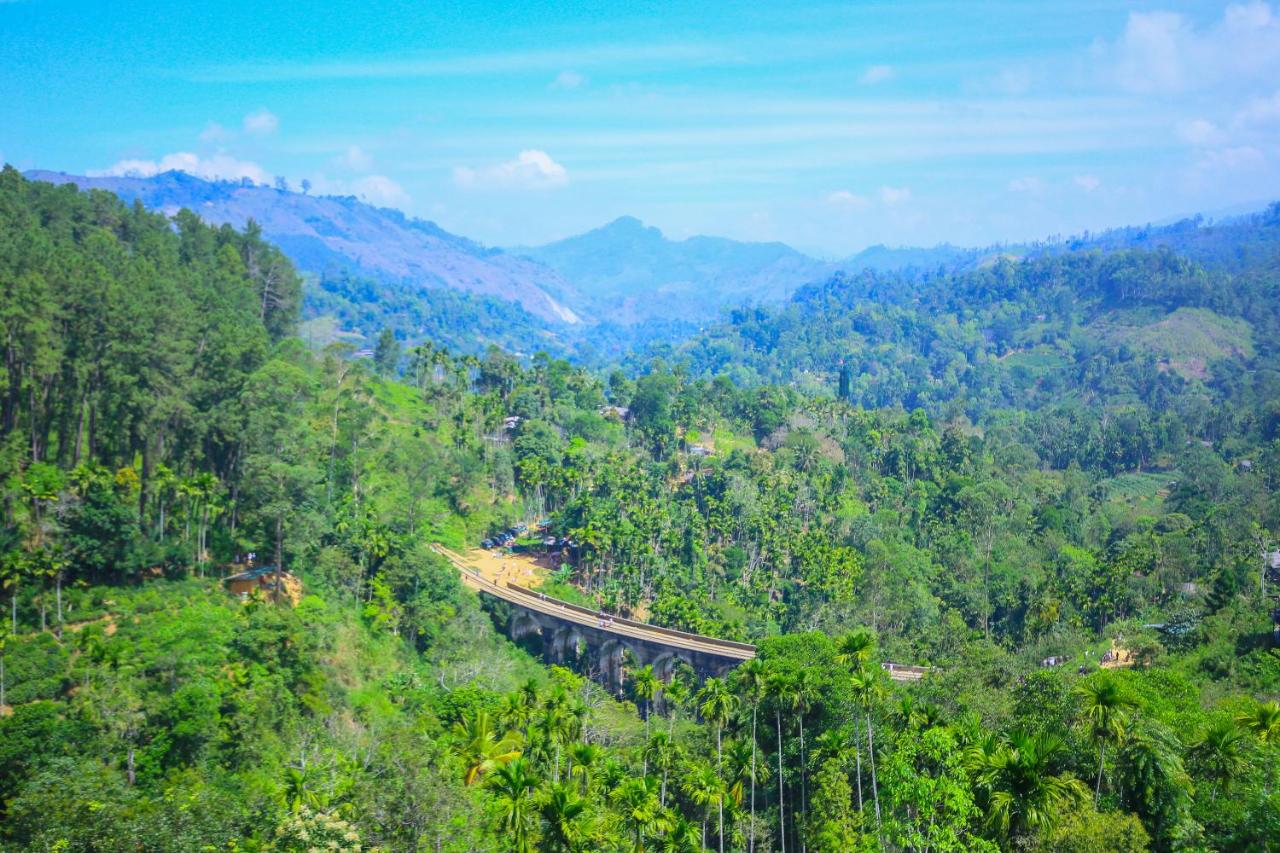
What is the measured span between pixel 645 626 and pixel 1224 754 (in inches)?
1447

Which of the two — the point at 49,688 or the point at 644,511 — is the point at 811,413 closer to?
the point at 644,511

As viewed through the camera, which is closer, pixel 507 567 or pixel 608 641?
pixel 608 641

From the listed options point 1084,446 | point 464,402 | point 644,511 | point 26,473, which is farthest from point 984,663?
point 1084,446

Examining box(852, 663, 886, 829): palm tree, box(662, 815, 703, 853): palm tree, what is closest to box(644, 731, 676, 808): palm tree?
box(662, 815, 703, 853): palm tree

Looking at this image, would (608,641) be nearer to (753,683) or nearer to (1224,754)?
(753,683)

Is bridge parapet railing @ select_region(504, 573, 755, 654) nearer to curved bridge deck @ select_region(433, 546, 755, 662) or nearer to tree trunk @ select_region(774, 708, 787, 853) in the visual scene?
curved bridge deck @ select_region(433, 546, 755, 662)

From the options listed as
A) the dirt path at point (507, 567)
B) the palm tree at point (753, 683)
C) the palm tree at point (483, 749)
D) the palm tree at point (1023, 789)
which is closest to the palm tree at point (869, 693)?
the palm tree at point (753, 683)

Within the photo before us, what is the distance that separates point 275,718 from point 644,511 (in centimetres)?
3782

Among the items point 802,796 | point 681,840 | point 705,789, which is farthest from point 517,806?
point 802,796

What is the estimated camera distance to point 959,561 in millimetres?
76812

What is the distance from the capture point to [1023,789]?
25.9 m

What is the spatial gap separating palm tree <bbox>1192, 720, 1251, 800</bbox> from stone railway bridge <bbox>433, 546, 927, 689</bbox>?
87.2ft

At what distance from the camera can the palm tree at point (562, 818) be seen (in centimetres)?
2814

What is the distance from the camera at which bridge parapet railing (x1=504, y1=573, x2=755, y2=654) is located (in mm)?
57544
